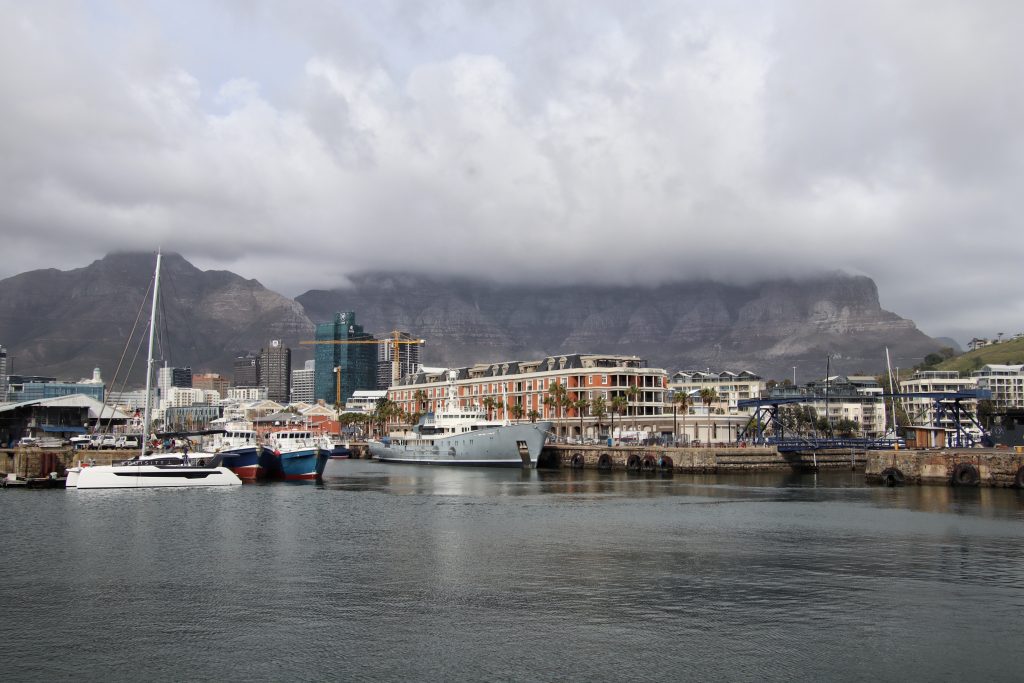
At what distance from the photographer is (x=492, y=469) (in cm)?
14412

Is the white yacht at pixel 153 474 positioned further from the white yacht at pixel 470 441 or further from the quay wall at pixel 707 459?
the quay wall at pixel 707 459

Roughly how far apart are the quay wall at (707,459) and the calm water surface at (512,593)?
54.5 m

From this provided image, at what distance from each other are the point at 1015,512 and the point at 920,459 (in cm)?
3098

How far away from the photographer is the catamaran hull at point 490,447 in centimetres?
14262

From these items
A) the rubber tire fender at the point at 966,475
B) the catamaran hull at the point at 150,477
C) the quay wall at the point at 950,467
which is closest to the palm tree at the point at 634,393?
the quay wall at the point at 950,467

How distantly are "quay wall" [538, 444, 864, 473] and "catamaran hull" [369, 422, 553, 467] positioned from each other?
8844 millimetres

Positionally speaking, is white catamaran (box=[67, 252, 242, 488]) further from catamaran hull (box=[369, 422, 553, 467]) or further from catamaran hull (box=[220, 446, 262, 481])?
catamaran hull (box=[369, 422, 553, 467])

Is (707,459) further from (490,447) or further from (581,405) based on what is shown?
(581,405)

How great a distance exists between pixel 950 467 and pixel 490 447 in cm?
7059

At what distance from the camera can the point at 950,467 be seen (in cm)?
9706

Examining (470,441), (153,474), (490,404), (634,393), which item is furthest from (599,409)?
(153,474)

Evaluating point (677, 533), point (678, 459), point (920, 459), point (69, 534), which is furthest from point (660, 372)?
point (69, 534)

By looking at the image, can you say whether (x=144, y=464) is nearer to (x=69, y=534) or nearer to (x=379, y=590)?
(x=69, y=534)

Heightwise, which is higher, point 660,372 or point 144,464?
point 660,372
